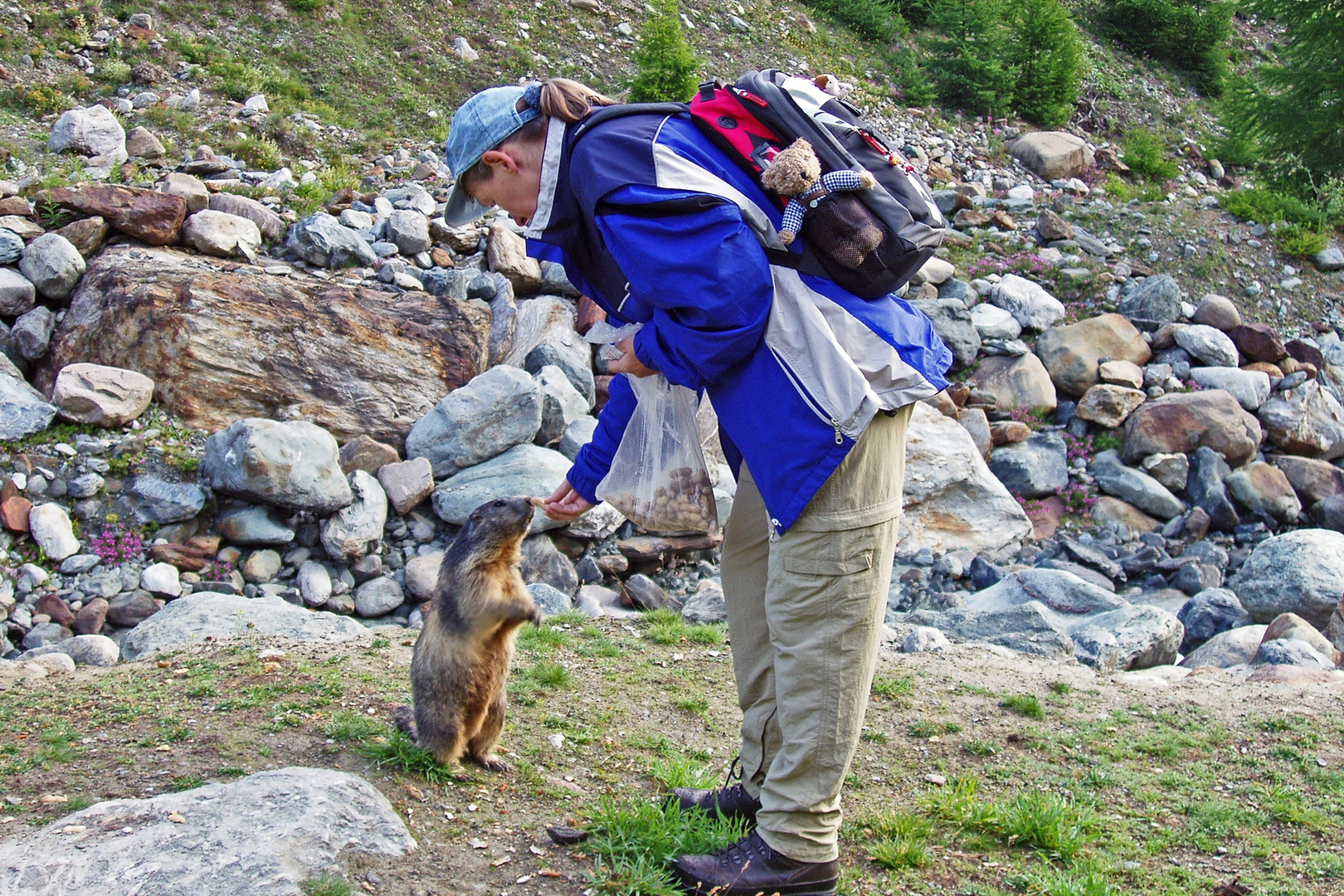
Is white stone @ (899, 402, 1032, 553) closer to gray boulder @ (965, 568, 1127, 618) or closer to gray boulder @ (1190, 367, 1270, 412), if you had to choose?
gray boulder @ (965, 568, 1127, 618)

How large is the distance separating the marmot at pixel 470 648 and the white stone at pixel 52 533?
4477 mm

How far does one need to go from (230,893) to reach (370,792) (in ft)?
2.29

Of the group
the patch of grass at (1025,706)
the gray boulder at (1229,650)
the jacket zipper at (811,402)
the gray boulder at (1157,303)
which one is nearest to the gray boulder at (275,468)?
the patch of grass at (1025,706)

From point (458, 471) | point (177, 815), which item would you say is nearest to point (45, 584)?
point (458, 471)

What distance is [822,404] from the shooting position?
2.82m

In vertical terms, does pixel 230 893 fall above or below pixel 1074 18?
below

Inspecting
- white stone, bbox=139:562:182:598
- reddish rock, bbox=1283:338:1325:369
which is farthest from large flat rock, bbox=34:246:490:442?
reddish rock, bbox=1283:338:1325:369

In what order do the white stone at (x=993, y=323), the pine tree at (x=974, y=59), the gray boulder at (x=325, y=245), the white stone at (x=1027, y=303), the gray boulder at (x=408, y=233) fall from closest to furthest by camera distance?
the gray boulder at (x=325, y=245), the gray boulder at (x=408, y=233), the white stone at (x=993, y=323), the white stone at (x=1027, y=303), the pine tree at (x=974, y=59)

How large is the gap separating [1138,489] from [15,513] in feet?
36.0

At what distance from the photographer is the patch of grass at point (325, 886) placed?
3.11 metres

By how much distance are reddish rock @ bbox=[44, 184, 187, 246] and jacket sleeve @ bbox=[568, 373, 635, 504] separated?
734 cm

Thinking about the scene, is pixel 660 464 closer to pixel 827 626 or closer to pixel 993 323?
pixel 827 626

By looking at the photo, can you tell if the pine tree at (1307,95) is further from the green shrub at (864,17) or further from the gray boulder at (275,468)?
the gray boulder at (275,468)

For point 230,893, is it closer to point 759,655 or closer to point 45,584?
point 759,655
